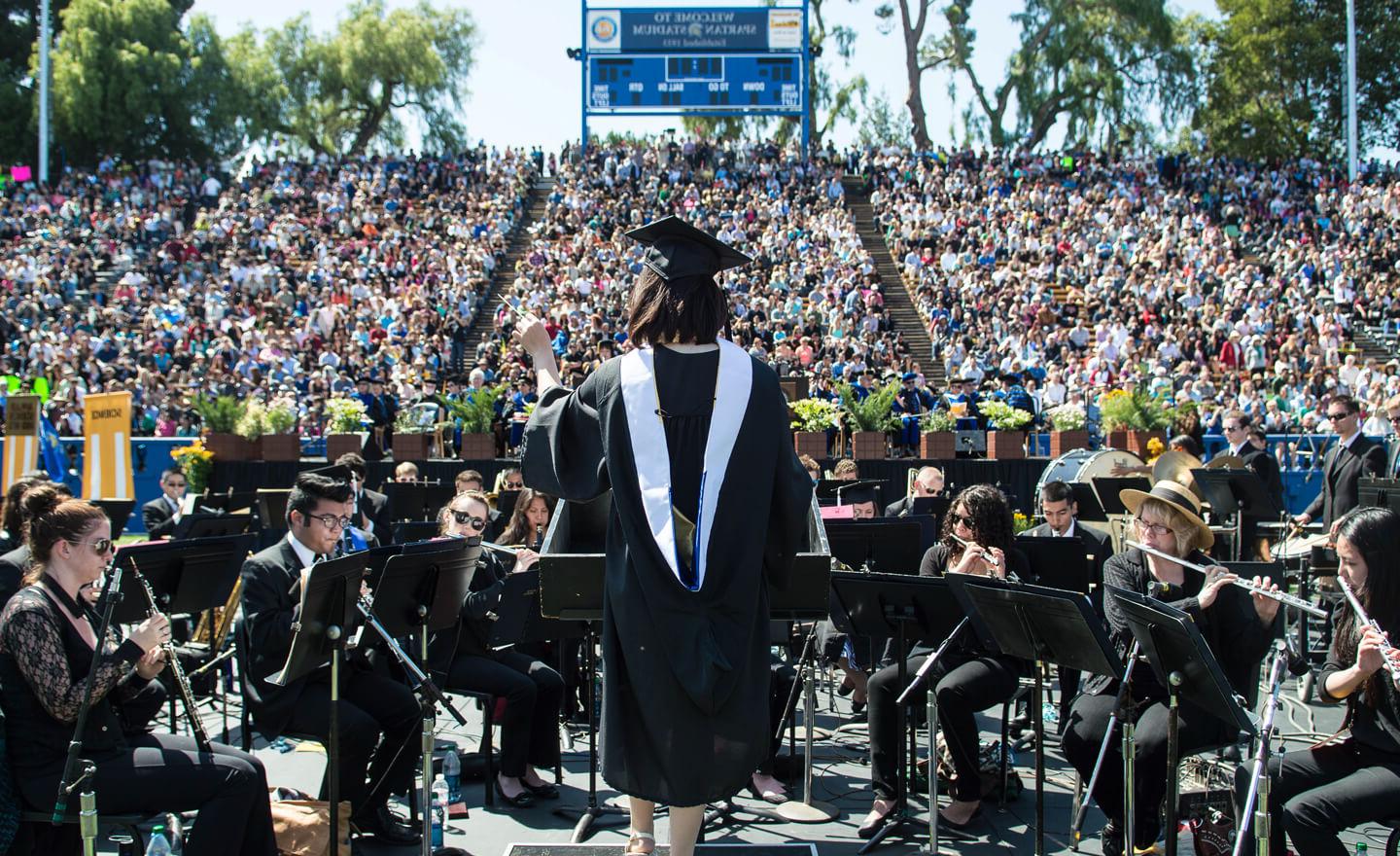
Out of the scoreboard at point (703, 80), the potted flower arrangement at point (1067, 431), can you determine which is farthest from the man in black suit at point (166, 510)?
the scoreboard at point (703, 80)

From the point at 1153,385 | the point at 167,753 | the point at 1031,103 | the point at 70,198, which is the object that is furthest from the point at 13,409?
the point at 1031,103

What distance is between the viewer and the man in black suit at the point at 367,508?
36.1ft

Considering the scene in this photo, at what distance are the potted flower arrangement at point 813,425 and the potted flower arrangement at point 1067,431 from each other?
10.9ft

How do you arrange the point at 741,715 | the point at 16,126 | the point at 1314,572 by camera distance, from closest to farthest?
the point at 741,715, the point at 1314,572, the point at 16,126

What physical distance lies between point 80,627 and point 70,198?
35.0 metres

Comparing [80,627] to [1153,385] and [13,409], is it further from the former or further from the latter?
[1153,385]

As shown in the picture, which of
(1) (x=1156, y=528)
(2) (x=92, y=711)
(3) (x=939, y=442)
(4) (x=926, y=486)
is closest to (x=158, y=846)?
(2) (x=92, y=711)

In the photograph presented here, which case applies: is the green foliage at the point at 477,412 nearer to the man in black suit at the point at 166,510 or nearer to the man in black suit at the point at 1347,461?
the man in black suit at the point at 166,510

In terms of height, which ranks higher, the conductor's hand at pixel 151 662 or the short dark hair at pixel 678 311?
the short dark hair at pixel 678 311

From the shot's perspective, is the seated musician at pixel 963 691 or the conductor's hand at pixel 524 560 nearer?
the seated musician at pixel 963 691

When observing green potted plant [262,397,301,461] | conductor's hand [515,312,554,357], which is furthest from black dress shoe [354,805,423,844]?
green potted plant [262,397,301,461]

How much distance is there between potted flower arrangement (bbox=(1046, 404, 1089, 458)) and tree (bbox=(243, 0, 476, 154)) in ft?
128

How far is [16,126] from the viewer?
4669cm

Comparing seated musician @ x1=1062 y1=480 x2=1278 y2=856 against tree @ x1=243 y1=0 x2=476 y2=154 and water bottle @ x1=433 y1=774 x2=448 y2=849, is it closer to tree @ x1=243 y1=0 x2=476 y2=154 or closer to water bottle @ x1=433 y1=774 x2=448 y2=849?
water bottle @ x1=433 y1=774 x2=448 y2=849
